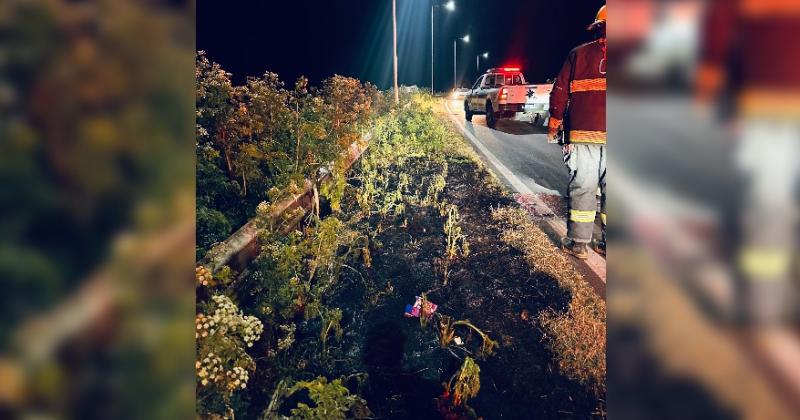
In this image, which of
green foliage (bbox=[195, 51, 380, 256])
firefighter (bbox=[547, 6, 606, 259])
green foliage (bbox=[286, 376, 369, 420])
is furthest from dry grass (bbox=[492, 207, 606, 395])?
green foliage (bbox=[195, 51, 380, 256])

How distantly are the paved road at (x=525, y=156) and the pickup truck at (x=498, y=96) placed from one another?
524mm

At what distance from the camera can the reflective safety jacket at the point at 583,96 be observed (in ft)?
12.8

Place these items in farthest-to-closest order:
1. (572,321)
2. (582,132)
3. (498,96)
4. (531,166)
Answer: (498,96) → (531,166) → (582,132) → (572,321)

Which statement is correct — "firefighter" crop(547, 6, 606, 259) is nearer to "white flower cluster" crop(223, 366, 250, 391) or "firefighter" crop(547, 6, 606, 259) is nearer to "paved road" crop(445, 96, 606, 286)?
"paved road" crop(445, 96, 606, 286)

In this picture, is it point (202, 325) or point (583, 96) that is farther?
point (583, 96)

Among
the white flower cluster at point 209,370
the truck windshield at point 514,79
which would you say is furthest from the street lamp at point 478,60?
the white flower cluster at point 209,370

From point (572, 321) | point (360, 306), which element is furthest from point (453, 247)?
point (572, 321)

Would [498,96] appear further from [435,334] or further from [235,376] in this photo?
[235,376]

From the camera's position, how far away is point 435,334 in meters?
3.02

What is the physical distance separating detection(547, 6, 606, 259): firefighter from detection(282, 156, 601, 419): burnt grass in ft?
2.15

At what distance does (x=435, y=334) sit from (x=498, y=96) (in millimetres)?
11460
